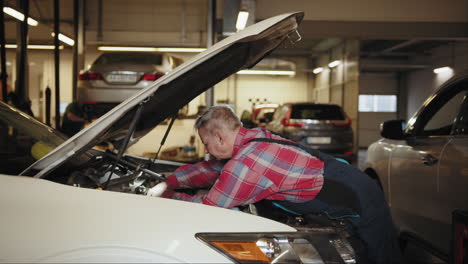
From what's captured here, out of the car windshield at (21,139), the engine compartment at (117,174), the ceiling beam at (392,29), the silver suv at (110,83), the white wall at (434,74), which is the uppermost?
the ceiling beam at (392,29)

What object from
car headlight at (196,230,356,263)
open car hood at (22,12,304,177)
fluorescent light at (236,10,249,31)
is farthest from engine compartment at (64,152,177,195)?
fluorescent light at (236,10,249,31)

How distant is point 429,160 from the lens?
3404mm

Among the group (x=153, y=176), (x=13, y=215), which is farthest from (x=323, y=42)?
(x=13, y=215)

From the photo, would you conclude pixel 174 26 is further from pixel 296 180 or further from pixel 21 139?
pixel 296 180

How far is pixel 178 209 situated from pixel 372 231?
3.76 ft

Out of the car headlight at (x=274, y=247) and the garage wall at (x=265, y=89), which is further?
the garage wall at (x=265, y=89)

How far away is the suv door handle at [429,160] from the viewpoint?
334 cm

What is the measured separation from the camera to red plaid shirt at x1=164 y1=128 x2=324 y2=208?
207 centimetres

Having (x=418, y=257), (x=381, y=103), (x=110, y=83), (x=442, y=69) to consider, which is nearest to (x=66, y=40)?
(x=110, y=83)

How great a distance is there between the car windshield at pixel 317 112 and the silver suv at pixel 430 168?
7.04 metres

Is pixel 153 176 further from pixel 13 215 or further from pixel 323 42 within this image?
pixel 323 42

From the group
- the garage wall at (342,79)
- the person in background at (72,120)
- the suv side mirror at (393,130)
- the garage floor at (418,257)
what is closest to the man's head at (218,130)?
the suv side mirror at (393,130)

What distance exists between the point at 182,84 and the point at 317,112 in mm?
9515

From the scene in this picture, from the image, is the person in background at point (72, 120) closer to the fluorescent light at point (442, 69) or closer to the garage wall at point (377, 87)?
the fluorescent light at point (442, 69)
